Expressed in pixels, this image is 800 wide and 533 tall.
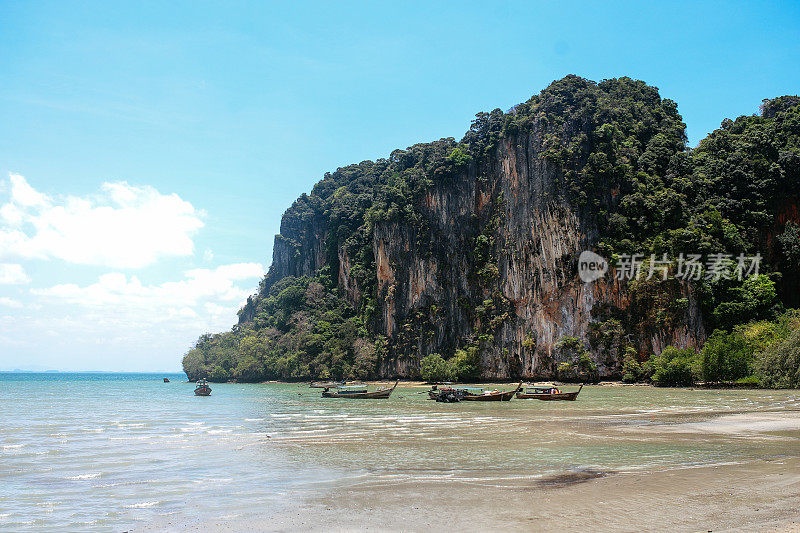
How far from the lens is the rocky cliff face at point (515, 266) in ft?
180

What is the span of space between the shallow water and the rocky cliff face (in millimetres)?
24552

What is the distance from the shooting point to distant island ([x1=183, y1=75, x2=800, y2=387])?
163 feet

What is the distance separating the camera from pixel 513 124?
2488 inches

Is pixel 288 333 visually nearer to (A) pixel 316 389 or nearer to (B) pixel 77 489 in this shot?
(A) pixel 316 389

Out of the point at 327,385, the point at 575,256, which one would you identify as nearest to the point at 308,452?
the point at 327,385

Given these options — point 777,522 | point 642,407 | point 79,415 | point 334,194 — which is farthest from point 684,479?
point 334,194

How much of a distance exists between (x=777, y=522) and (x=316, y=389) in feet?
176

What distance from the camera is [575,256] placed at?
189ft

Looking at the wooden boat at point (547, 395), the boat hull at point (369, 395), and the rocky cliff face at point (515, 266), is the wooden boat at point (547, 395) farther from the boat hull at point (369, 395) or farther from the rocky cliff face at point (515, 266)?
the rocky cliff face at point (515, 266)

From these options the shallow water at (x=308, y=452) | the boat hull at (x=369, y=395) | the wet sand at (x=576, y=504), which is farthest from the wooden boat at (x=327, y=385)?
the wet sand at (x=576, y=504)

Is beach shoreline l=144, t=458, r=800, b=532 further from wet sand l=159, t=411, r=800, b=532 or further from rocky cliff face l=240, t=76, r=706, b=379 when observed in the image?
rocky cliff face l=240, t=76, r=706, b=379

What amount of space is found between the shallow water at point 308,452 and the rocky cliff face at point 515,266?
80.5 feet

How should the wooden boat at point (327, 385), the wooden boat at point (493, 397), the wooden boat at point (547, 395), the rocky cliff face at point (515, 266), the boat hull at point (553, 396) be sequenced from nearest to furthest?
the boat hull at point (553, 396)
the wooden boat at point (547, 395)
the wooden boat at point (493, 397)
the wooden boat at point (327, 385)
the rocky cliff face at point (515, 266)

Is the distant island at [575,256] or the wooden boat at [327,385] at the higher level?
the distant island at [575,256]
